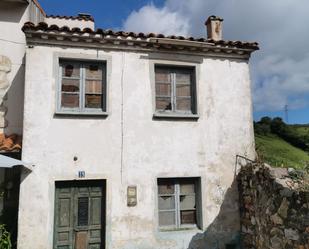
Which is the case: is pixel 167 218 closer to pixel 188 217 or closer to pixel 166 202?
pixel 166 202

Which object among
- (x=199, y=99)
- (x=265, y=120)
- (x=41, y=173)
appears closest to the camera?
(x=41, y=173)

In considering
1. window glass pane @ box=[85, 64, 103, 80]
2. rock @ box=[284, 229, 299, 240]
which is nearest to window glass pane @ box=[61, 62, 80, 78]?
window glass pane @ box=[85, 64, 103, 80]

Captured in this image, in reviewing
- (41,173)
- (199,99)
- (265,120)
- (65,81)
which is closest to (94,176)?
(41,173)

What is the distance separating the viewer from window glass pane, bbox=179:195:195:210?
899 cm

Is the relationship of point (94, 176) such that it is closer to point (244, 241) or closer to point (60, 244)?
point (60, 244)

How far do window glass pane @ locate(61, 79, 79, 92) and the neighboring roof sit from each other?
3.24 ft

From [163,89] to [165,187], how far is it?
2.78m

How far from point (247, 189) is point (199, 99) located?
9.37 ft

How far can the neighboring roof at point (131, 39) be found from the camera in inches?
327

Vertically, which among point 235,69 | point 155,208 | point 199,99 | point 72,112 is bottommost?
point 155,208

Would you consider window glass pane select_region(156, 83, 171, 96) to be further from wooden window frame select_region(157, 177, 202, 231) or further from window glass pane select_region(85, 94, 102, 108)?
wooden window frame select_region(157, 177, 202, 231)

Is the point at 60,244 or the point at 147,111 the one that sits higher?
the point at 147,111

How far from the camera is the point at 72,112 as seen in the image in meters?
8.33

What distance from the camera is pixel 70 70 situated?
28.5 ft
